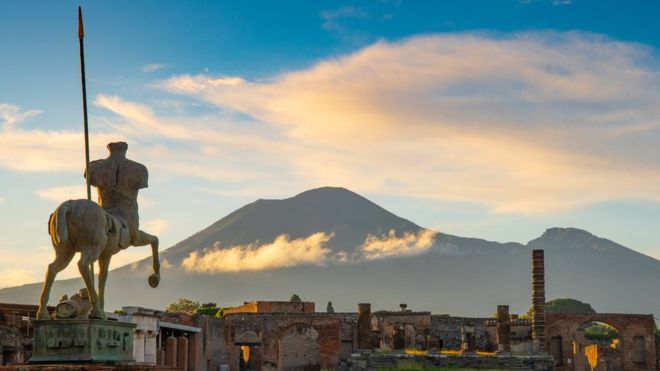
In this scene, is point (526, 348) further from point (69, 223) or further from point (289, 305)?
point (69, 223)

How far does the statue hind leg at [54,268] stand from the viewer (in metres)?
9.32

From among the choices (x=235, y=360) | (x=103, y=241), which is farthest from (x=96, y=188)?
(x=235, y=360)

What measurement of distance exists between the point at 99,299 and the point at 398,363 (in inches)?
1180

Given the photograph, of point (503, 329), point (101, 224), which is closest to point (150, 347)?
point (503, 329)

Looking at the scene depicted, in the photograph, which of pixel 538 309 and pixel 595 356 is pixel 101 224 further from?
pixel 595 356

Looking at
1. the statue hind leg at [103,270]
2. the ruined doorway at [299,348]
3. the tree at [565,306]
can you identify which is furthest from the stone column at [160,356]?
the tree at [565,306]

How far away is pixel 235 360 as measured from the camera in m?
49.6

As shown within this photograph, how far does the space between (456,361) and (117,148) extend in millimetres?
30849

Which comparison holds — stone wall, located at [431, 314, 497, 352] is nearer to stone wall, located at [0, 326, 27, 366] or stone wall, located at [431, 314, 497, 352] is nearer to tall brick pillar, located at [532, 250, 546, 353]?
tall brick pillar, located at [532, 250, 546, 353]

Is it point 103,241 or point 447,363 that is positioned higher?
point 103,241

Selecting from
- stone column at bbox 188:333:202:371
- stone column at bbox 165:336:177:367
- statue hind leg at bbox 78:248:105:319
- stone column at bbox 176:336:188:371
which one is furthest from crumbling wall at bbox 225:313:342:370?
statue hind leg at bbox 78:248:105:319

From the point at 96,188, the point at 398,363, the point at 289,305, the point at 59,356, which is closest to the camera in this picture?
the point at 59,356

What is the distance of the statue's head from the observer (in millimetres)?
10023

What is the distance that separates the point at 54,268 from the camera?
934cm
